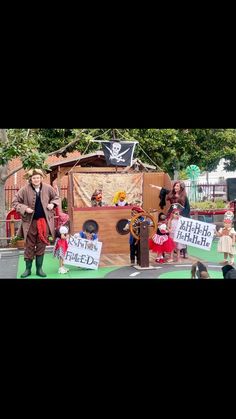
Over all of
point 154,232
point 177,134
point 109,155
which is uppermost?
point 177,134

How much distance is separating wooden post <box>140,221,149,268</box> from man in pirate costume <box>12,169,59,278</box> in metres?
1.09

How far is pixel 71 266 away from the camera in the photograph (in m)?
5.62

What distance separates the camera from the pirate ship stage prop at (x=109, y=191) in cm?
618

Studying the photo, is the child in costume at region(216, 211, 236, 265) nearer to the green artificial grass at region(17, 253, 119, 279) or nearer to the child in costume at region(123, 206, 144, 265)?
the child in costume at region(123, 206, 144, 265)

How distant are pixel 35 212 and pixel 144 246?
1.36m

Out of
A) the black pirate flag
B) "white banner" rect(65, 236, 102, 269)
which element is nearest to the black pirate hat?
the black pirate flag

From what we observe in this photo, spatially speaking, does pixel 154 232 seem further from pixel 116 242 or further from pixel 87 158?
pixel 87 158

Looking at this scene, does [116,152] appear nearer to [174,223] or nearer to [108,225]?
[108,225]

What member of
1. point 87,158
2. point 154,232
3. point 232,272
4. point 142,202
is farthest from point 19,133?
point 232,272

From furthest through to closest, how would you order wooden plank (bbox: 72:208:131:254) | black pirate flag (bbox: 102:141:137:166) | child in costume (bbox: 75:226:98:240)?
black pirate flag (bbox: 102:141:137:166)
wooden plank (bbox: 72:208:131:254)
child in costume (bbox: 75:226:98:240)

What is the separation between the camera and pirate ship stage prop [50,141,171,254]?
6.18m

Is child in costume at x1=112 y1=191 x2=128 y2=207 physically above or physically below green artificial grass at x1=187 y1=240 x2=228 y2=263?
above

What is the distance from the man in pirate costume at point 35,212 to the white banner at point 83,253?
0.29m

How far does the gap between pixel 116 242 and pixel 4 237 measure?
67.2 inches
